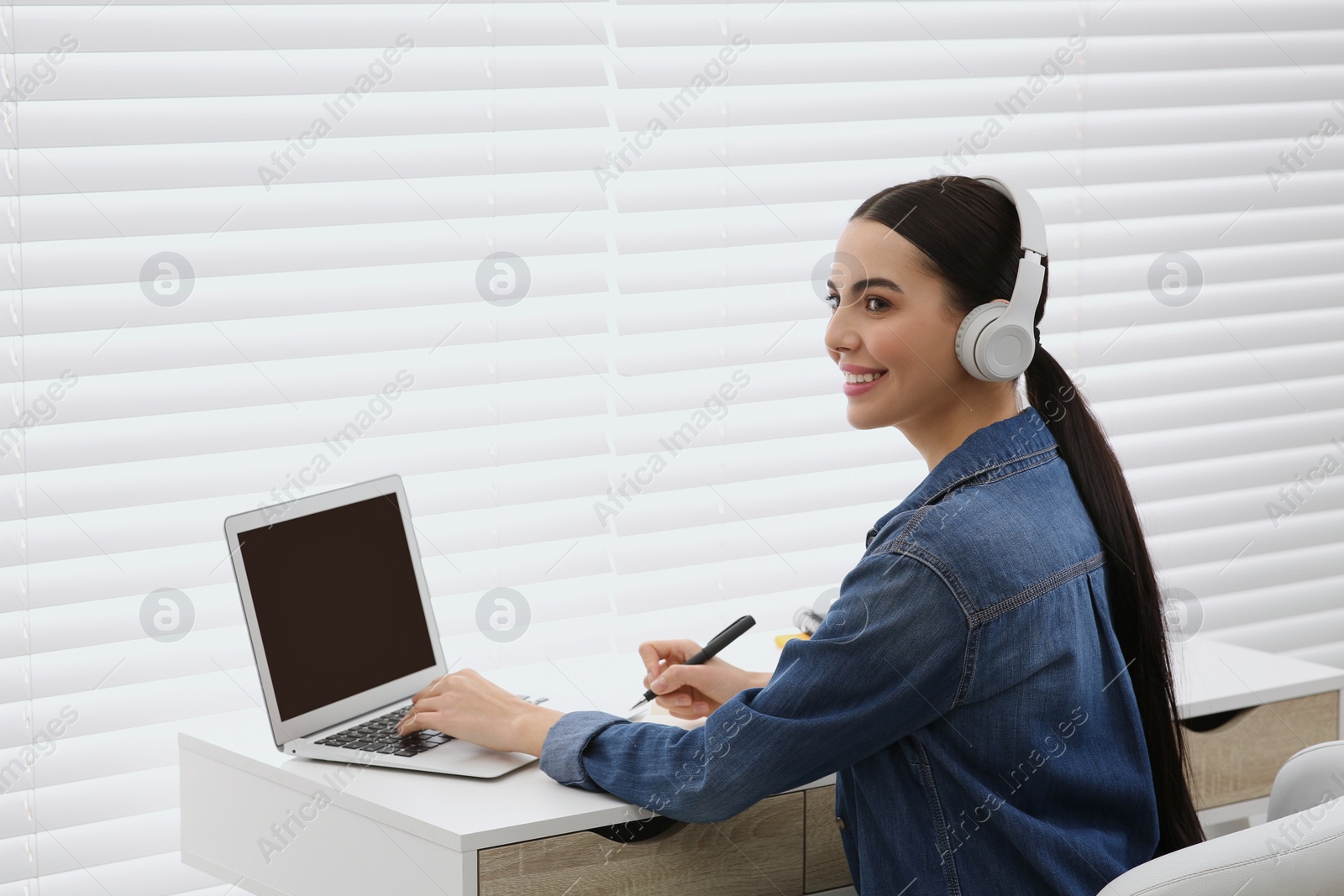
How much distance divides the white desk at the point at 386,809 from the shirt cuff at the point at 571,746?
1cm

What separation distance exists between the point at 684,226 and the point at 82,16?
2.86 ft

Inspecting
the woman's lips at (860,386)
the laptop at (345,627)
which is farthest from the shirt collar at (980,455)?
the laptop at (345,627)

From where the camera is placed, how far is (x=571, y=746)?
1317mm

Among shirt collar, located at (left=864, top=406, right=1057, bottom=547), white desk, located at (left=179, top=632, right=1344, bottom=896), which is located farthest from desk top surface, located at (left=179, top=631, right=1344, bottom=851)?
shirt collar, located at (left=864, top=406, right=1057, bottom=547)

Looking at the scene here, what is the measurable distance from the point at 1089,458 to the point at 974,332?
0.69 feet

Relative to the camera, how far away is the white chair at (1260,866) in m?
1.03

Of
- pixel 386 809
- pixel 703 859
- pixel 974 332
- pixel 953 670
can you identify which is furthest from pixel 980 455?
pixel 386 809

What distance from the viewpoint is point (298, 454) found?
1.77 m

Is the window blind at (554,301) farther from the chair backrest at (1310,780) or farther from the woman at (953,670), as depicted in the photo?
the chair backrest at (1310,780)

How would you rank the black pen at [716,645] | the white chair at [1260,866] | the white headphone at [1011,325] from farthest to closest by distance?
the black pen at [716,645] → the white headphone at [1011,325] → the white chair at [1260,866]

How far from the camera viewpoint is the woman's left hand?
1.37m

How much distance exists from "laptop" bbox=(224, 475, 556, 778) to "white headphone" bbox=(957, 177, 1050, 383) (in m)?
0.65

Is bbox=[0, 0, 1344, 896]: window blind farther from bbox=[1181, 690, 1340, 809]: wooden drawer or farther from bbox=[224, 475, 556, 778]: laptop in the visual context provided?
bbox=[1181, 690, 1340, 809]: wooden drawer

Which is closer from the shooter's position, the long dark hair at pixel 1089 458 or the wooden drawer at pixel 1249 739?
the long dark hair at pixel 1089 458
